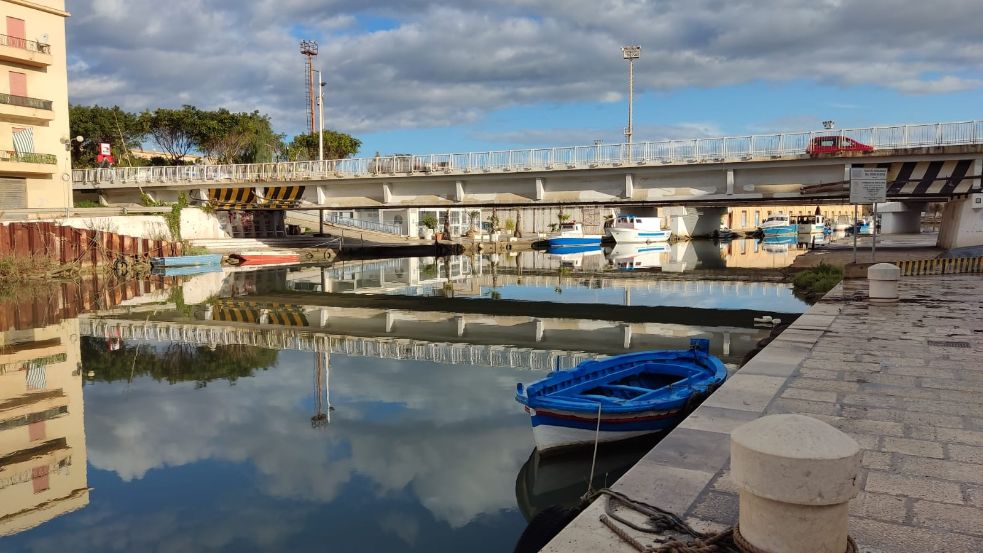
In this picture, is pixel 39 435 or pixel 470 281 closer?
pixel 39 435

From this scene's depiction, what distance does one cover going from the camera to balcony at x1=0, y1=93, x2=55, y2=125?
42938 mm

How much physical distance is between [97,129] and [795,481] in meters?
84.0

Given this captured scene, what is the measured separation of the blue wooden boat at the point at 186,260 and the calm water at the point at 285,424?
14167 mm

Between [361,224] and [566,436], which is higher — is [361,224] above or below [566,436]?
above

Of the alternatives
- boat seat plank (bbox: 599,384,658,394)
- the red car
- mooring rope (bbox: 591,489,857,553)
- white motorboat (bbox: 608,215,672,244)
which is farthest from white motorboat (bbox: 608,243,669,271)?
mooring rope (bbox: 591,489,857,553)

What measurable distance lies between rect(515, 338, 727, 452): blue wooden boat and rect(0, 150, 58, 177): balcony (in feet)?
146

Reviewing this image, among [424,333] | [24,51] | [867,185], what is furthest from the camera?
[24,51]

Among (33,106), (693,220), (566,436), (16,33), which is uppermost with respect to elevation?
Result: (16,33)

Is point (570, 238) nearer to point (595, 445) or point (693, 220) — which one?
point (693, 220)

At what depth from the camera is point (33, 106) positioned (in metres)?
44.2

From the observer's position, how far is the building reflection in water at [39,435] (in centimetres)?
872

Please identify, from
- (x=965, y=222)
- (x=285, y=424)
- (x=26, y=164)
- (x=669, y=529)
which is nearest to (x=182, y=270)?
Answer: (x=26, y=164)

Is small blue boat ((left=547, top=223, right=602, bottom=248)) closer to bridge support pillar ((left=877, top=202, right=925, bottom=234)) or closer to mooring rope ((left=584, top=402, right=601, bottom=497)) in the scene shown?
bridge support pillar ((left=877, top=202, right=925, bottom=234))

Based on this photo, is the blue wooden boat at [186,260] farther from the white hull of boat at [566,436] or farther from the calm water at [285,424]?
the white hull of boat at [566,436]
